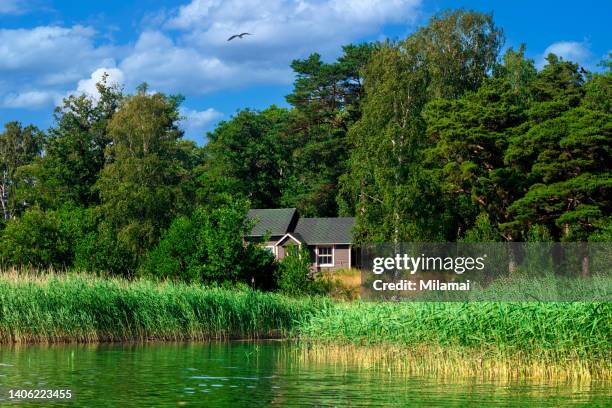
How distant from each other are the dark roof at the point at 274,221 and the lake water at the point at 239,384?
40.8 meters

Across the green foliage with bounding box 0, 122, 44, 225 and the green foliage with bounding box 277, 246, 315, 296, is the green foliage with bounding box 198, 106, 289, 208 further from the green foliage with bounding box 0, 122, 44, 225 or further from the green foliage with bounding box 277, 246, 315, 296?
the green foliage with bounding box 277, 246, 315, 296

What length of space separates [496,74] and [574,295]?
1351 inches

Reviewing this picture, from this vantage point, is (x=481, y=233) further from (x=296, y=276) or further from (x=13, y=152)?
(x=13, y=152)

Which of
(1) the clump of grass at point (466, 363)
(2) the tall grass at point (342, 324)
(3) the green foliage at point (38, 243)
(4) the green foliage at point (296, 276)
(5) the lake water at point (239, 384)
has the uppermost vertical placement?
(3) the green foliage at point (38, 243)

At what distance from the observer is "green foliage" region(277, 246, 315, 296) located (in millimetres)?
43219

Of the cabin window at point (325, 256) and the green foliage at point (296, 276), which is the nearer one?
the green foliage at point (296, 276)

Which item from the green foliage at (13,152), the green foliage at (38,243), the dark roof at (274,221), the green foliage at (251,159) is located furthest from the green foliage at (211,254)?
the green foliage at (13,152)

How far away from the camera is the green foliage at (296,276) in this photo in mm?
43219

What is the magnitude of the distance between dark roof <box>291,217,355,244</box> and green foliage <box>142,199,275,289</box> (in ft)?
63.3

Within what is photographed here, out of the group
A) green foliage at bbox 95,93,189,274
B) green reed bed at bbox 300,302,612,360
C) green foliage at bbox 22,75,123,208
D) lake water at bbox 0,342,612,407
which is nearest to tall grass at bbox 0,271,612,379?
green reed bed at bbox 300,302,612,360

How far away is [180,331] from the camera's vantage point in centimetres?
3136

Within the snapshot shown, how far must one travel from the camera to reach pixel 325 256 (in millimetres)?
66750

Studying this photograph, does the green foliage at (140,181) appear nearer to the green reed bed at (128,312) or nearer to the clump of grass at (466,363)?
Result: the green reed bed at (128,312)

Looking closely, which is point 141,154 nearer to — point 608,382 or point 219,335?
point 219,335
